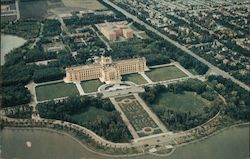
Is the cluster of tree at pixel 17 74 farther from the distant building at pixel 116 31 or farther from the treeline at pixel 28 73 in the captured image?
the distant building at pixel 116 31

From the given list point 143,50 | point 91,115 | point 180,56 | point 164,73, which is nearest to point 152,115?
point 91,115

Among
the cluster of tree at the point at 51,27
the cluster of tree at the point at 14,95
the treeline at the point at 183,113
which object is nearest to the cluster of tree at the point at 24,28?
the cluster of tree at the point at 51,27

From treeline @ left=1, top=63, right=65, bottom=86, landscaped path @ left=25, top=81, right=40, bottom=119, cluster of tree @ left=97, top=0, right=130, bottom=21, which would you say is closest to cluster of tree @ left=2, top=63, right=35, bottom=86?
treeline @ left=1, top=63, right=65, bottom=86

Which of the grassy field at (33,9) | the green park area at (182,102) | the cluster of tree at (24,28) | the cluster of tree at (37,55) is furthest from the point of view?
the grassy field at (33,9)

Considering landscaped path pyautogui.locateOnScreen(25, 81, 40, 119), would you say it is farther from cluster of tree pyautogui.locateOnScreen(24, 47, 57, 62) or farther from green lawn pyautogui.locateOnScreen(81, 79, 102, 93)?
cluster of tree pyautogui.locateOnScreen(24, 47, 57, 62)

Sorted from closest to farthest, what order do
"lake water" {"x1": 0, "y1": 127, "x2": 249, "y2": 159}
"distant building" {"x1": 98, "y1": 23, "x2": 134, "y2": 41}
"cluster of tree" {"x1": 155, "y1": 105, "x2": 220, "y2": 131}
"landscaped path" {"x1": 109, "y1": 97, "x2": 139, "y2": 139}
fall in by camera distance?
"lake water" {"x1": 0, "y1": 127, "x2": 249, "y2": 159} < "landscaped path" {"x1": 109, "y1": 97, "x2": 139, "y2": 139} < "cluster of tree" {"x1": 155, "y1": 105, "x2": 220, "y2": 131} < "distant building" {"x1": 98, "y1": 23, "x2": 134, "y2": 41}

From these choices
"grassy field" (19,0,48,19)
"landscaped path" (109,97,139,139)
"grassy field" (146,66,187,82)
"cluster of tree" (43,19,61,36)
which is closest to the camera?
"landscaped path" (109,97,139,139)
